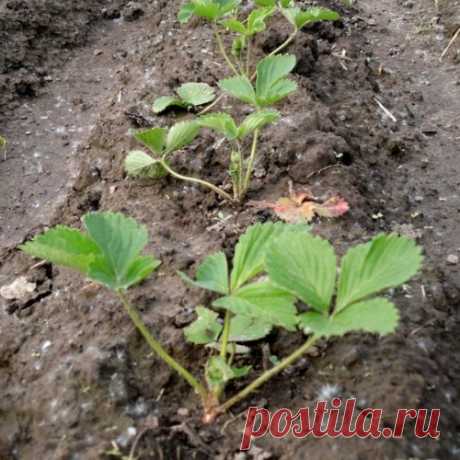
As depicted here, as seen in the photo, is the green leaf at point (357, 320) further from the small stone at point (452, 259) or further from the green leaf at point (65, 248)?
the small stone at point (452, 259)

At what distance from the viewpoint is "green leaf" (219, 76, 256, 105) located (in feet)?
6.52

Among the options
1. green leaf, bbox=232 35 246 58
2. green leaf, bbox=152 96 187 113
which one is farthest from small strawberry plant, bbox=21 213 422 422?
green leaf, bbox=232 35 246 58

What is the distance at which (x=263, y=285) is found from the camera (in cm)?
137

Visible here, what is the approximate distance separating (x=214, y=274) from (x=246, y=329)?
19 cm

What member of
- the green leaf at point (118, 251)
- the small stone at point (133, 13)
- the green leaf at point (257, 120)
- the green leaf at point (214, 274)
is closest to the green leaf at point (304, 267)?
the green leaf at point (214, 274)

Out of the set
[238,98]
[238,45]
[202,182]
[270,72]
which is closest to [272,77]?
[270,72]

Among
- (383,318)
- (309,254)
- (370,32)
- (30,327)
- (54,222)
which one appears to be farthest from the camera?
(370,32)

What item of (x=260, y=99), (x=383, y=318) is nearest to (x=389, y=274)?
(x=383, y=318)

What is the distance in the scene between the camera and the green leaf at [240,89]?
1.99 metres

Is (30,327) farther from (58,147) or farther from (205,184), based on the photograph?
(58,147)

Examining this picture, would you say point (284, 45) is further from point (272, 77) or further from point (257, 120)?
point (257, 120)

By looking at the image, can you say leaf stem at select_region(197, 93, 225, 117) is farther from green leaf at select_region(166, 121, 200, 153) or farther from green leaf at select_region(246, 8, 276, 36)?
green leaf at select_region(166, 121, 200, 153)

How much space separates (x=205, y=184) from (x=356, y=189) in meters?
0.48

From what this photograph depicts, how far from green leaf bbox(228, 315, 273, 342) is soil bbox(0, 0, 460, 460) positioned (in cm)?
7
